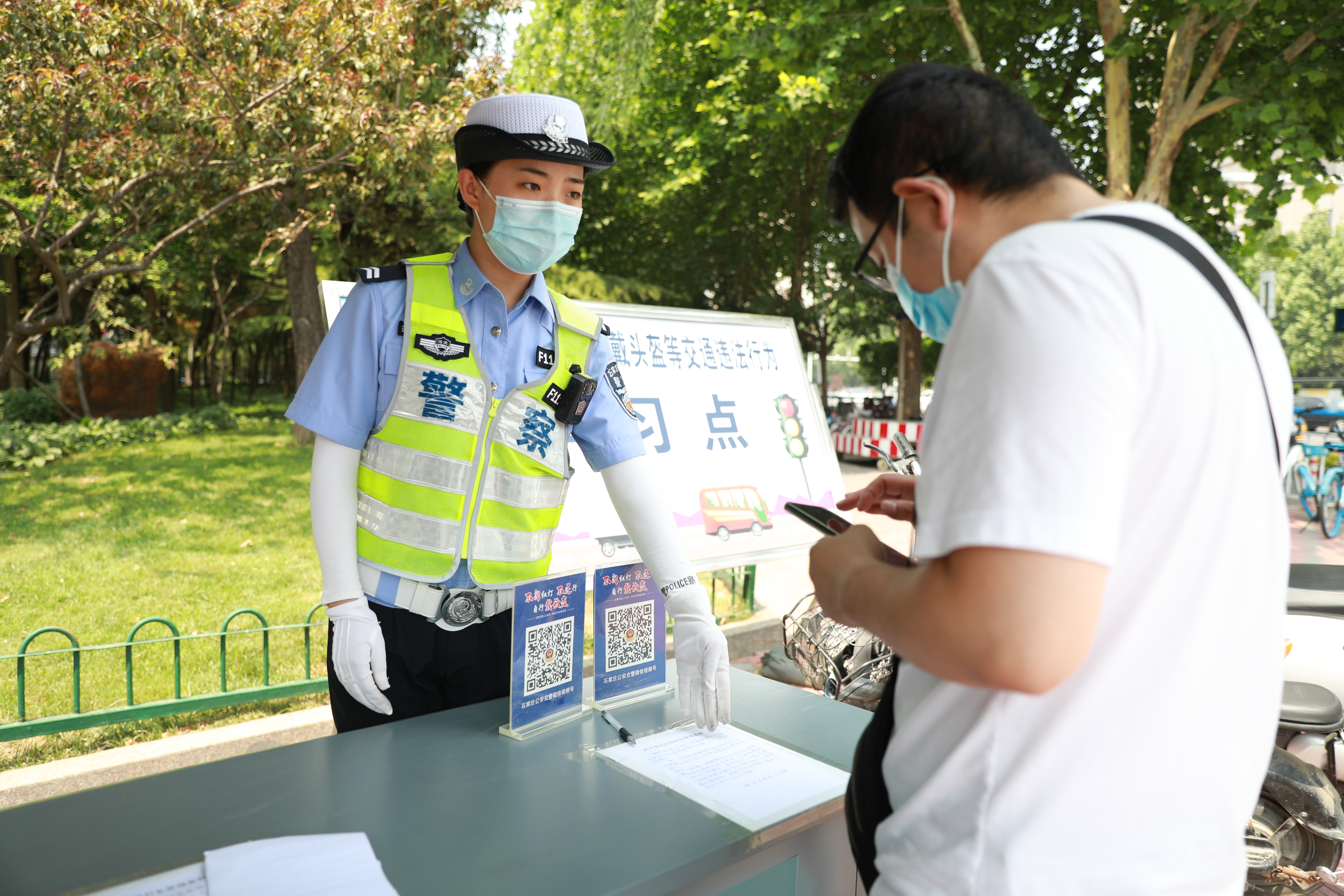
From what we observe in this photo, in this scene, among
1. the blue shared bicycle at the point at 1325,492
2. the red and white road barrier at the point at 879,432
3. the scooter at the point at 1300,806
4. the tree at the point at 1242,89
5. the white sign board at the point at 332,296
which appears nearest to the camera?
the scooter at the point at 1300,806

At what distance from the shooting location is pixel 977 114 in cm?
87

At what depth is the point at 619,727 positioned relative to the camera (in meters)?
1.72

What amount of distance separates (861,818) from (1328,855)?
2451 mm

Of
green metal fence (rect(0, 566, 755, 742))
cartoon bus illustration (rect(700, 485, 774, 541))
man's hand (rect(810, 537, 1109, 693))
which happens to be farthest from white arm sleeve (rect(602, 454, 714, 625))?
cartoon bus illustration (rect(700, 485, 774, 541))

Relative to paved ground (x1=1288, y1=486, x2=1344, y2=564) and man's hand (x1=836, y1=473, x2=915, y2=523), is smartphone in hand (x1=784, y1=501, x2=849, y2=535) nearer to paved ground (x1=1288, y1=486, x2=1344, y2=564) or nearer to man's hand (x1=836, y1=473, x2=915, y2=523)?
man's hand (x1=836, y1=473, x2=915, y2=523)

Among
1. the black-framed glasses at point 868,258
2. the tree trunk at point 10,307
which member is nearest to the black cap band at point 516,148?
the black-framed glasses at point 868,258

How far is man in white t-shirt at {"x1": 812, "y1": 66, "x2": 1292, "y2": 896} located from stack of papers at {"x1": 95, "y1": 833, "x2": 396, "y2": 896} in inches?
27.3

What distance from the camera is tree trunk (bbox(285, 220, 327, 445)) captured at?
430 inches

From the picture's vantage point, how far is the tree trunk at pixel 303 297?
1093 centimetres

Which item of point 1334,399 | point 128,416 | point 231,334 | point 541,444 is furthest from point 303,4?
point 1334,399

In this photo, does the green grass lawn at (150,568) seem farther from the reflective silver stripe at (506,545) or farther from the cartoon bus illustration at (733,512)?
→ the reflective silver stripe at (506,545)

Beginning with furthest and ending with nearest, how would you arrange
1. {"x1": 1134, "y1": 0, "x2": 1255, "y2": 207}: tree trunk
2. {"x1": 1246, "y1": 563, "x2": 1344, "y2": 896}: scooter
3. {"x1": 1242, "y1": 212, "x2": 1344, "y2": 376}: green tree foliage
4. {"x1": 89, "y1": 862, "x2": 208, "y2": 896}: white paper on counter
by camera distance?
{"x1": 1242, "y1": 212, "x2": 1344, "y2": 376}: green tree foliage < {"x1": 1134, "y1": 0, "x2": 1255, "y2": 207}: tree trunk < {"x1": 1246, "y1": 563, "x2": 1344, "y2": 896}: scooter < {"x1": 89, "y1": 862, "x2": 208, "y2": 896}: white paper on counter

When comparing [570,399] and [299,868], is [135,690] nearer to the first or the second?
[570,399]

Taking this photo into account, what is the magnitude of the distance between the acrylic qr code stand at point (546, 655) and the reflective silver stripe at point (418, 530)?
0.21 m
